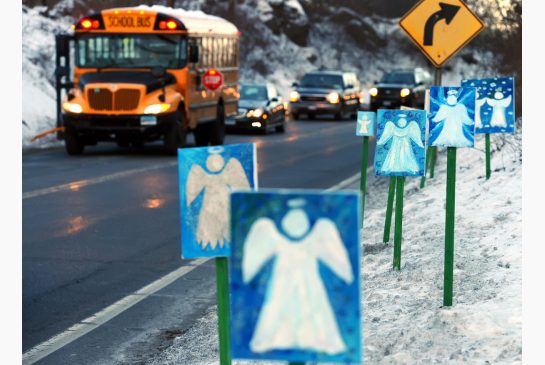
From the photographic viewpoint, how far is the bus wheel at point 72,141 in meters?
24.3

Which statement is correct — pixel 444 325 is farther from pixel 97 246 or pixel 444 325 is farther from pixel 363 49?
pixel 363 49

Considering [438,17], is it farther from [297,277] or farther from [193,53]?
[193,53]

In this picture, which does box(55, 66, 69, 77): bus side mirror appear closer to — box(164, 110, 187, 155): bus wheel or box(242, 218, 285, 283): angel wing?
box(164, 110, 187, 155): bus wheel

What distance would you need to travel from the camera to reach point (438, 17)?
13.8 m

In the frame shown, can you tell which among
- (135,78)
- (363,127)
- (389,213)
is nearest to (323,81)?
(135,78)

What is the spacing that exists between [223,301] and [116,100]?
1882 centimetres

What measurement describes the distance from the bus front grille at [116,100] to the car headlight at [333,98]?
57.3 ft

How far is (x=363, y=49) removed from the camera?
77.7 m

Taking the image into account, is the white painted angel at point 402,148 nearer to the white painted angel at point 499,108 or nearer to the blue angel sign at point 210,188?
the blue angel sign at point 210,188

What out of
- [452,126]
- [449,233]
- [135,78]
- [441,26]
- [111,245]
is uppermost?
[441,26]

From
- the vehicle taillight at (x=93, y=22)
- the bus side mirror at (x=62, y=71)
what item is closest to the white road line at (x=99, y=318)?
the vehicle taillight at (x=93, y=22)

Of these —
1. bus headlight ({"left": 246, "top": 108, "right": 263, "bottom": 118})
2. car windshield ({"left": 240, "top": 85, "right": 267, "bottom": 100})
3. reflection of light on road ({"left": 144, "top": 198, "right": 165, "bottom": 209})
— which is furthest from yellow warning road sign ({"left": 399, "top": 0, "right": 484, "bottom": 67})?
car windshield ({"left": 240, "top": 85, "right": 267, "bottom": 100})

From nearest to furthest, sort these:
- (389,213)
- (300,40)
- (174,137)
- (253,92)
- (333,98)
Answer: (389,213) → (174,137) → (253,92) → (333,98) → (300,40)

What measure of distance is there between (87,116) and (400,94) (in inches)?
912
